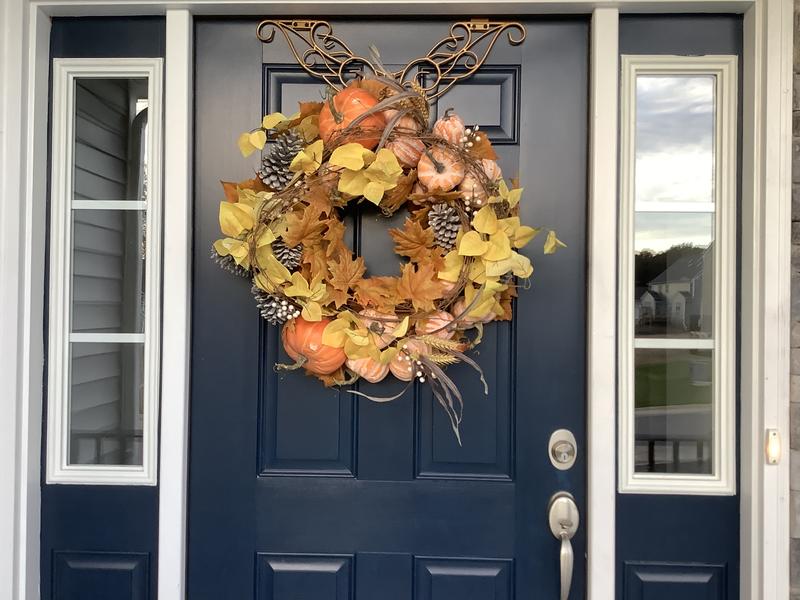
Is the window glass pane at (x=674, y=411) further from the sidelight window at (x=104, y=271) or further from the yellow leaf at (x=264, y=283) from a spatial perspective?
the sidelight window at (x=104, y=271)

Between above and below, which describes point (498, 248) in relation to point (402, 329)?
above

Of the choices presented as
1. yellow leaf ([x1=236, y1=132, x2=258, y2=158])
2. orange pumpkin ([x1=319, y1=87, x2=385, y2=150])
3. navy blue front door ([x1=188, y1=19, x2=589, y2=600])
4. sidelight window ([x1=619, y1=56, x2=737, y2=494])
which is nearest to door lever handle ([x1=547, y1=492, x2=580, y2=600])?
navy blue front door ([x1=188, y1=19, x2=589, y2=600])

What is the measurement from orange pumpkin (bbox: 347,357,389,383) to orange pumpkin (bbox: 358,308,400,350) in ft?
0.15

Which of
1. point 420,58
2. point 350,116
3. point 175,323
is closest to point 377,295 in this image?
point 350,116

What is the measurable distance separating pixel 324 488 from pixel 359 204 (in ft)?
2.31

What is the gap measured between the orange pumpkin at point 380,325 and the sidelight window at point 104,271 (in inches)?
21.4

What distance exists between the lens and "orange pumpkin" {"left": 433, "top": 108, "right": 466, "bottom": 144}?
1.13 meters

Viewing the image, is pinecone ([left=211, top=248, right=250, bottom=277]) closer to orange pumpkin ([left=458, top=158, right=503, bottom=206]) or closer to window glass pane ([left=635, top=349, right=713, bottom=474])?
orange pumpkin ([left=458, top=158, right=503, bottom=206])

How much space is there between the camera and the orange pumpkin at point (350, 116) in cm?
111

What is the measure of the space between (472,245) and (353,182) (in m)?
0.28

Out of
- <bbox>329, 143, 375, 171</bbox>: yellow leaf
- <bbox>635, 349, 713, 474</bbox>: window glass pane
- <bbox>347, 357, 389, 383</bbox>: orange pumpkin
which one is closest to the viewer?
<bbox>329, 143, 375, 171</bbox>: yellow leaf

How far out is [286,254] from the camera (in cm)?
113

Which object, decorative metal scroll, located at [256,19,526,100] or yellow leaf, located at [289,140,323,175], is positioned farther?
decorative metal scroll, located at [256,19,526,100]

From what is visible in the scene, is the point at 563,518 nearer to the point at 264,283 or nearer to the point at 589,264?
the point at 589,264
